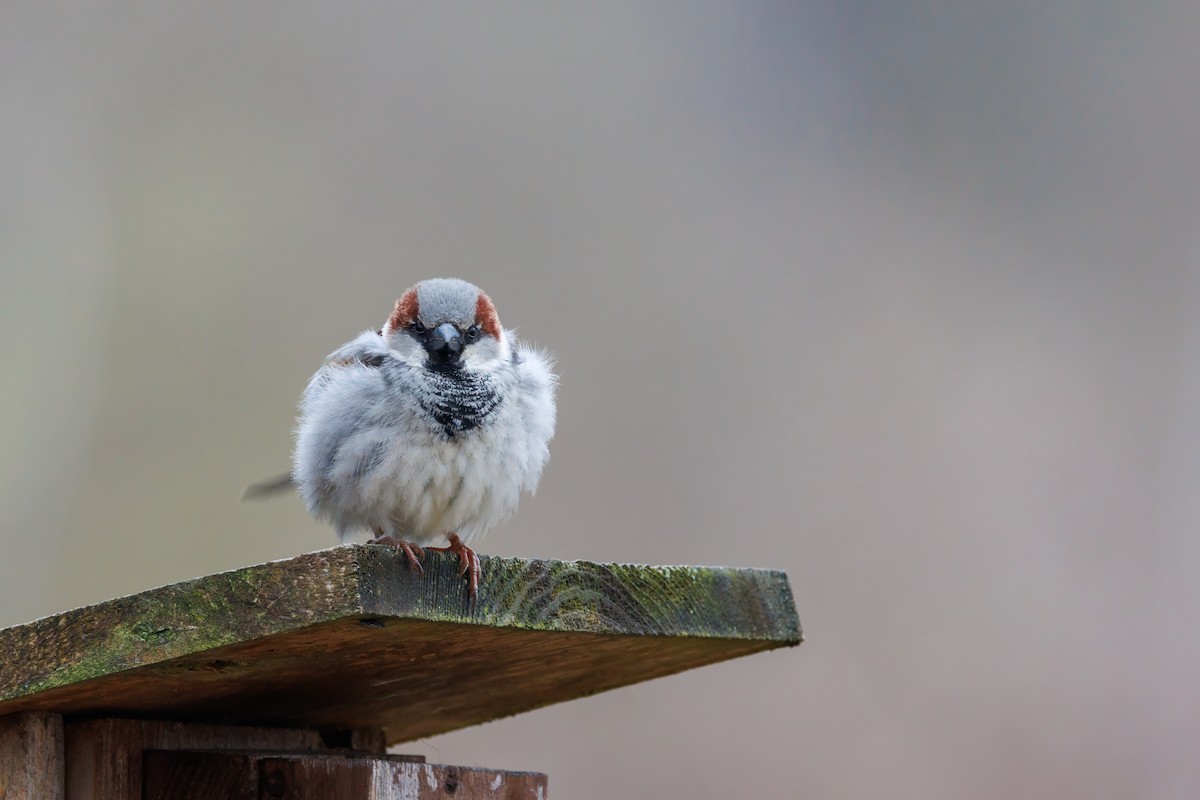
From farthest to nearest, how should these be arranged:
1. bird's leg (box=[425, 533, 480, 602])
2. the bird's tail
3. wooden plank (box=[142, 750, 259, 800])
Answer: the bird's tail
wooden plank (box=[142, 750, 259, 800])
bird's leg (box=[425, 533, 480, 602])

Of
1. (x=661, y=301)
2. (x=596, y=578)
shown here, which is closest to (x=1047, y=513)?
(x=661, y=301)

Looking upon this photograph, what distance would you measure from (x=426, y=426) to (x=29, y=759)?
90 cm

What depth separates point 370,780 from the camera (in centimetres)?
201

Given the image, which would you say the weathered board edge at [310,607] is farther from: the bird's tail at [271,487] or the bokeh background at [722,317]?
the bokeh background at [722,317]

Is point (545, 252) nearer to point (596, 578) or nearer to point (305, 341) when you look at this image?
point (305, 341)

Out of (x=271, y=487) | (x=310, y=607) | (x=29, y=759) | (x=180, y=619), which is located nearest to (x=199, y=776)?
(x=29, y=759)

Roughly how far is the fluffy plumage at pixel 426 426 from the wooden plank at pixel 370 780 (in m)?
0.53

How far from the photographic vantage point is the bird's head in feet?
8.96

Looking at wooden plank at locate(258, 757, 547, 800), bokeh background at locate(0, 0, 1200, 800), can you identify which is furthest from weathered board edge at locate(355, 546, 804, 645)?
bokeh background at locate(0, 0, 1200, 800)

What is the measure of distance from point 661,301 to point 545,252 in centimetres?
59

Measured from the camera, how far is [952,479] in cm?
539

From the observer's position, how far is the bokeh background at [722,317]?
4.92 m

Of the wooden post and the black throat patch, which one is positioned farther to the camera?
the black throat patch

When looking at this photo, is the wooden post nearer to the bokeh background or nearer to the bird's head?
the bird's head
